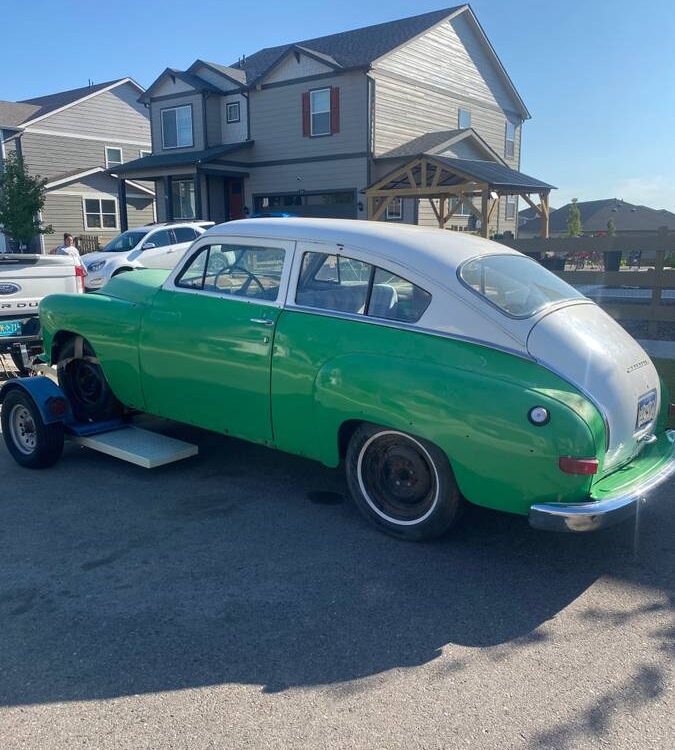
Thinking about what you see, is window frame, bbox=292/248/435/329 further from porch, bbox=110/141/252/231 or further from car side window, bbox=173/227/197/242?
porch, bbox=110/141/252/231

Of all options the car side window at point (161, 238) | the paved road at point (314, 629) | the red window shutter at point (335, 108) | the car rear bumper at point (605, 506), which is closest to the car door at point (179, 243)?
the car side window at point (161, 238)

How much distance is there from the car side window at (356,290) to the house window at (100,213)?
1178 inches

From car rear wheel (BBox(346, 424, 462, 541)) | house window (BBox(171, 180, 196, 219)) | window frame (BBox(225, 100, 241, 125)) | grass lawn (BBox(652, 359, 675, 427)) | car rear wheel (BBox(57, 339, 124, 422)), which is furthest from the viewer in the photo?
house window (BBox(171, 180, 196, 219))

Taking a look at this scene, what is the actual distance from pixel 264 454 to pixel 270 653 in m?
2.93

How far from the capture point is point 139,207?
3353 cm

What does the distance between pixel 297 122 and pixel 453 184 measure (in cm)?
667

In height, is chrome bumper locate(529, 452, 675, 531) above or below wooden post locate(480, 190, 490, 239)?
below

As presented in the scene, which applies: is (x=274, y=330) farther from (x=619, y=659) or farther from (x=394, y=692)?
(x=619, y=659)

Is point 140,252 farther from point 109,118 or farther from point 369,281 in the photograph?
point 109,118

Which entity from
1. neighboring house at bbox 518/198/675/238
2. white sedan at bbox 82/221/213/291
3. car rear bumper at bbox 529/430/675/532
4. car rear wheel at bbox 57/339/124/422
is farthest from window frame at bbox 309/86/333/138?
neighboring house at bbox 518/198/675/238

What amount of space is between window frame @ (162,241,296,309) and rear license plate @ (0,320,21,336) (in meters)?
3.63

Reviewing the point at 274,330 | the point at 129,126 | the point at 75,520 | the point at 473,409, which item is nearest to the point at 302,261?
the point at 274,330

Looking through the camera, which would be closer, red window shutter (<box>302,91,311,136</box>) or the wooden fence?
the wooden fence

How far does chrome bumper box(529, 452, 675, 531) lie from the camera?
3678mm
